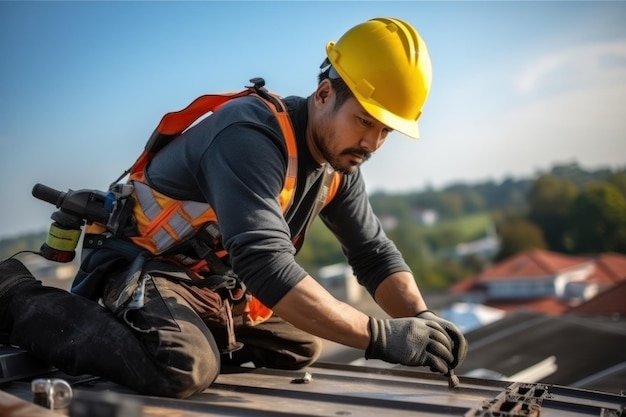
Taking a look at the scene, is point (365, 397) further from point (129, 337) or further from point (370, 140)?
point (370, 140)

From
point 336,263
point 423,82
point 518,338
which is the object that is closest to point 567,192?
point 336,263

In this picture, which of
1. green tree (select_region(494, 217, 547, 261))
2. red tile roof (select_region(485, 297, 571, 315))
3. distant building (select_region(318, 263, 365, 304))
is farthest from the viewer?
green tree (select_region(494, 217, 547, 261))

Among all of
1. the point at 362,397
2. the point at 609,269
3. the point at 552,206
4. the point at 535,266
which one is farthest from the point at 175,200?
the point at 552,206

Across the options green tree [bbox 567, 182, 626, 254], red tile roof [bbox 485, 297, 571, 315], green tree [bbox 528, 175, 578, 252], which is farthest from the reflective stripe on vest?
green tree [bbox 528, 175, 578, 252]

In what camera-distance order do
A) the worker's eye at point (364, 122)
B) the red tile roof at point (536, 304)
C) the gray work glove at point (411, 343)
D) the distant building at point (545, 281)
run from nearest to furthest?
1. the gray work glove at point (411, 343)
2. the worker's eye at point (364, 122)
3. the red tile roof at point (536, 304)
4. the distant building at point (545, 281)

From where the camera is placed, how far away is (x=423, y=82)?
14.3 ft

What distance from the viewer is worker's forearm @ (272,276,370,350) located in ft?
12.6

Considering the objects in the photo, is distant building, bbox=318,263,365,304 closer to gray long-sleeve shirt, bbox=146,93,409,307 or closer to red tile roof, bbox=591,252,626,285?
red tile roof, bbox=591,252,626,285

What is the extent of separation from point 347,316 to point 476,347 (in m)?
9.18

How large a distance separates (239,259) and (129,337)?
67cm

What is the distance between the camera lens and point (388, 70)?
425 cm

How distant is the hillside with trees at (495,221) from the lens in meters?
58.0

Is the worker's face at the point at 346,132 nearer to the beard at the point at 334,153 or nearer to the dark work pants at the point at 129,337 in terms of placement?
the beard at the point at 334,153

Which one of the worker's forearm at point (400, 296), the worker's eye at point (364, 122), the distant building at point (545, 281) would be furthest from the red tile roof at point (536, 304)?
the worker's eye at point (364, 122)
